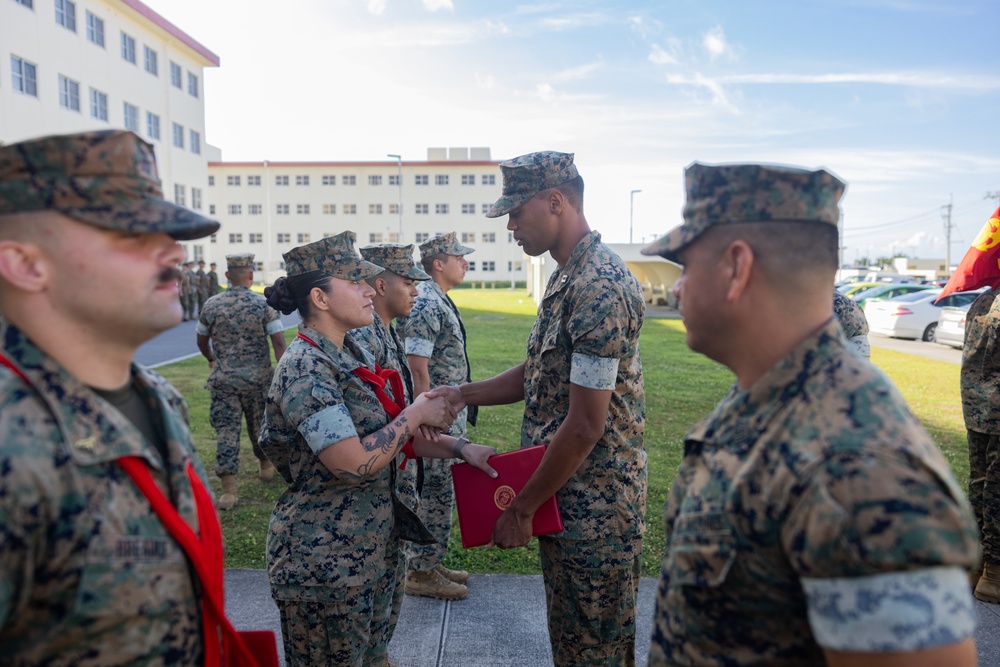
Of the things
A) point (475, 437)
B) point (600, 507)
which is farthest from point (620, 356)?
point (475, 437)

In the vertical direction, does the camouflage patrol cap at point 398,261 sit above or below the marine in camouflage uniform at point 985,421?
above

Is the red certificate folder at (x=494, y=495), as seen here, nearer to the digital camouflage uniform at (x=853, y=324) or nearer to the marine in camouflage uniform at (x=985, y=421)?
the digital camouflage uniform at (x=853, y=324)

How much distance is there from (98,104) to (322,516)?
3388cm

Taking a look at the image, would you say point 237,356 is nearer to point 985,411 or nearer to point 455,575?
point 455,575

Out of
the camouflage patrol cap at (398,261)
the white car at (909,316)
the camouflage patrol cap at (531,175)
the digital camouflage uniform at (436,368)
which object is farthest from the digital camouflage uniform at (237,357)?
the white car at (909,316)

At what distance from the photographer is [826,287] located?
1581mm

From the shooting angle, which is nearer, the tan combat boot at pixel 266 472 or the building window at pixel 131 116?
the tan combat boot at pixel 266 472

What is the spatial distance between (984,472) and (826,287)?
14.0 feet

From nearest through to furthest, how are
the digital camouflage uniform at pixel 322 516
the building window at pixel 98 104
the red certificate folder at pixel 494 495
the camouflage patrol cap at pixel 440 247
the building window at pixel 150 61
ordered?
the digital camouflage uniform at pixel 322 516 < the red certificate folder at pixel 494 495 < the camouflage patrol cap at pixel 440 247 < the building window at pixel 98 104 < the building window at pixel 150 61

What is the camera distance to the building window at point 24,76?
24703mm

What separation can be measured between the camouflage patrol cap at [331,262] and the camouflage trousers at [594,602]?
150 centimetres

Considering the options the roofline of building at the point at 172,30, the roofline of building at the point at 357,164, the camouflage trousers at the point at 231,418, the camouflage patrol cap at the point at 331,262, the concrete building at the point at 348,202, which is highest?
the roofline of building at the point at 172,30

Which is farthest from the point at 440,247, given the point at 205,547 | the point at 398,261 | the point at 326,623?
the point at 205,547

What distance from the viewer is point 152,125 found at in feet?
115
